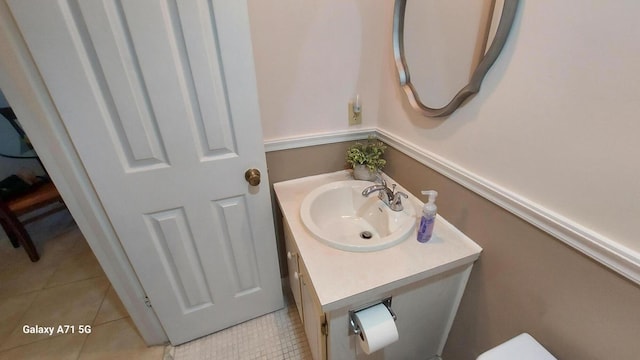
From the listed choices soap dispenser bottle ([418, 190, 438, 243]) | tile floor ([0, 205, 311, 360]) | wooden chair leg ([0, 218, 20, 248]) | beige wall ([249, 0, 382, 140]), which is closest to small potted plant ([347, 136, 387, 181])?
beige wall ([249, 0, 382, 140])

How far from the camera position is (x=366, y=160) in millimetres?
1175

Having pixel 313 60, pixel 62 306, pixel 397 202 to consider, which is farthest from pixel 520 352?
pixel 62 306

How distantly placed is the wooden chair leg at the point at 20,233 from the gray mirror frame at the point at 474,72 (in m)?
2.63

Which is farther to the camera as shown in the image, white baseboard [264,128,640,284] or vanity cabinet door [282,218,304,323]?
vanity cabinet door [282,218,304,323]

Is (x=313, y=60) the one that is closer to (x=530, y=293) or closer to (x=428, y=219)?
(x=428, y=219)

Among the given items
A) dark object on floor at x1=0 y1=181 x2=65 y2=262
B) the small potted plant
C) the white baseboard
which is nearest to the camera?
the white baseboard

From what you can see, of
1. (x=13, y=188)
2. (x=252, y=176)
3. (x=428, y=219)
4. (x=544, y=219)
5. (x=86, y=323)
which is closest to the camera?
(x=544, y=219)

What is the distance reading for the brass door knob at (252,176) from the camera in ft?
3.09

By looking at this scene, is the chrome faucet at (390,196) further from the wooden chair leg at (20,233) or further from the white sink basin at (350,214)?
the wooden chair leg at (20,233)

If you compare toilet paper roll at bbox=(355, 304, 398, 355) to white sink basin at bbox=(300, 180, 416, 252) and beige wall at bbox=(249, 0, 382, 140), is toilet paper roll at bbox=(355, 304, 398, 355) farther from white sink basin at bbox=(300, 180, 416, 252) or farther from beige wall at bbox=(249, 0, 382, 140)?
beige wall at bbox=(249, 0, 382, 140)

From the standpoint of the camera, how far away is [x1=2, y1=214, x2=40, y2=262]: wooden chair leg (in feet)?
5.37

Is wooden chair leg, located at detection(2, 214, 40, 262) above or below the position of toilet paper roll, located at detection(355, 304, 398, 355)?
below

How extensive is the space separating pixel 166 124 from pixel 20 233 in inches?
75.7

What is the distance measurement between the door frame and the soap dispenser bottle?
116 centimetres
